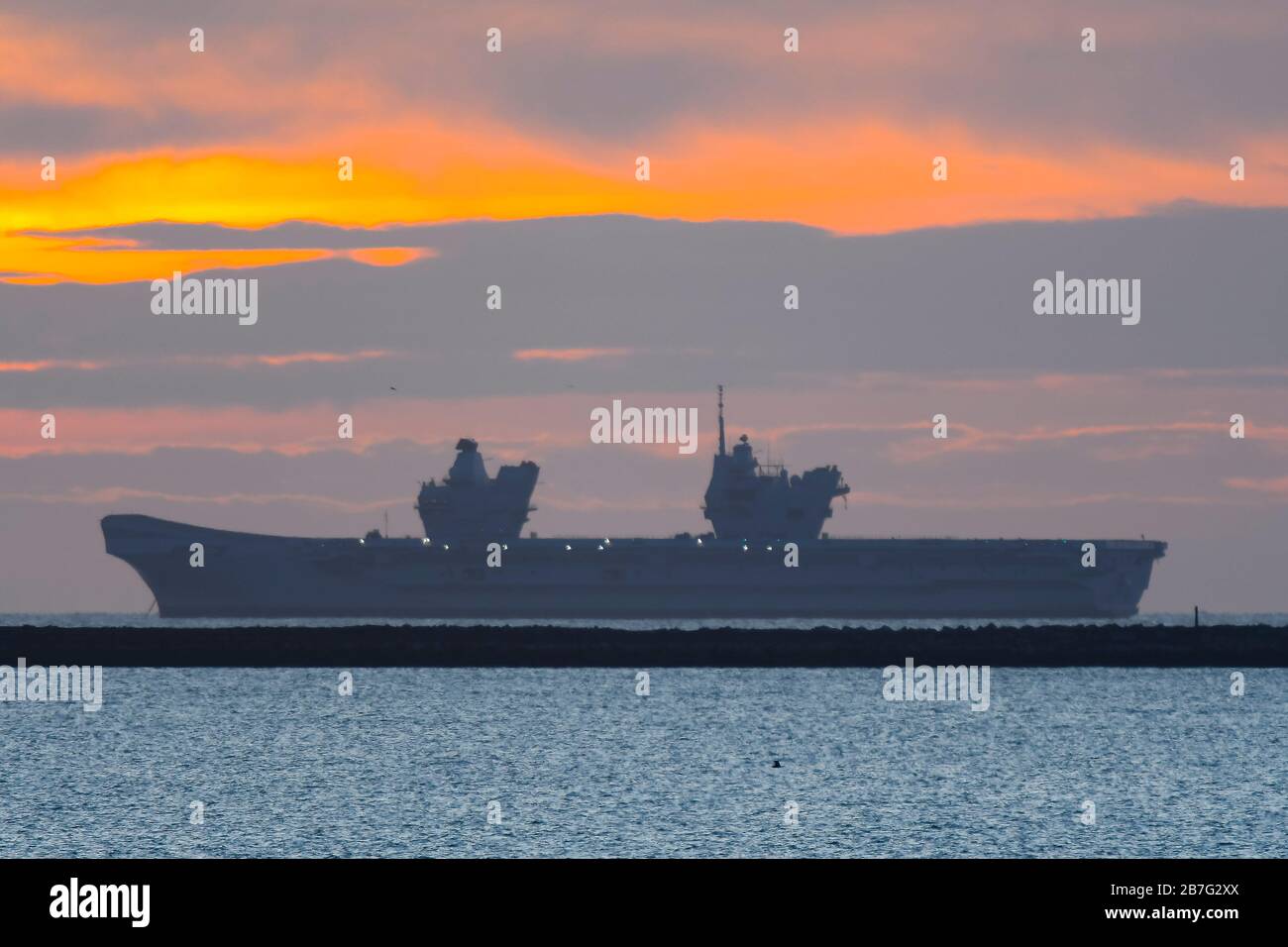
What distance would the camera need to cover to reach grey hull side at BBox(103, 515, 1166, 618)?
130 meters

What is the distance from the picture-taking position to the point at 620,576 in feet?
427

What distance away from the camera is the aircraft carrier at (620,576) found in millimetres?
129500

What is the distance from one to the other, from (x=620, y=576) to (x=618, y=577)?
0.15 metres

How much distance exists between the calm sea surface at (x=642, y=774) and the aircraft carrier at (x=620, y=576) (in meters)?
66.6
